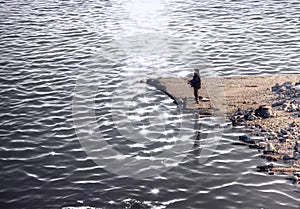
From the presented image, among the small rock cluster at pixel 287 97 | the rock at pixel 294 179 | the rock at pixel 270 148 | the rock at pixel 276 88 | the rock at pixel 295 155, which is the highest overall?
the rock at pixel 276 88

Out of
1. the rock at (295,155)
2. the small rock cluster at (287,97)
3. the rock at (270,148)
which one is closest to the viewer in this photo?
the rock at (295,155)

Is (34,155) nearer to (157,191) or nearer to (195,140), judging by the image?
(157,191)

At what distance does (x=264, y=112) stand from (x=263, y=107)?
38 cm

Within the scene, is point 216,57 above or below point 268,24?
below

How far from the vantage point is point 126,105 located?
24.6m

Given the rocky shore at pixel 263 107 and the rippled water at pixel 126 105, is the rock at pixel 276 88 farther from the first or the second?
the rippled water at pixel 126 105

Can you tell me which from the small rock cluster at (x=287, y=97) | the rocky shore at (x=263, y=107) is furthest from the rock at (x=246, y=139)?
the small rock cluster at (x=287, y=97)

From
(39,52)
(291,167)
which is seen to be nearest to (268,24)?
(39,52)

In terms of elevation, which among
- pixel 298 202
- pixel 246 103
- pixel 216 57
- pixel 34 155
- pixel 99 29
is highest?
pixel 99 29

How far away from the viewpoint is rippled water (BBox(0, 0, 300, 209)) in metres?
16.9

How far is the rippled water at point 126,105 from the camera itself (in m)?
16.9

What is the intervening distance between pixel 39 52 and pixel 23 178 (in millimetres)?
18854

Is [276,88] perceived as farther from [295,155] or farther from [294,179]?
[294,179]

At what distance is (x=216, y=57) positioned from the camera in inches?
1278
